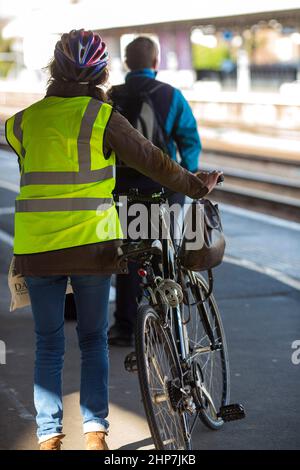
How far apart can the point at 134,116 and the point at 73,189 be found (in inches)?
85.5

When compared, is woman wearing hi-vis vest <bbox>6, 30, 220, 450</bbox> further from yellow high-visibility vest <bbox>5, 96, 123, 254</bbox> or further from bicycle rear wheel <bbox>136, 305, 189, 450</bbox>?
bicycle rear wheel <bbox>136, 305, 189, 450</bbox>

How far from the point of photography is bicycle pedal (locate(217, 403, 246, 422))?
178 inches

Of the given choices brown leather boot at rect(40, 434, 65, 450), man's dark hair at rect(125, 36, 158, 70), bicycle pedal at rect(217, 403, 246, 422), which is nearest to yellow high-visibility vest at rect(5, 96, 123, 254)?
brown leather boot at rect(40, 434, 65, 450)

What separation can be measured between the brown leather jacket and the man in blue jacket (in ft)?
6.40

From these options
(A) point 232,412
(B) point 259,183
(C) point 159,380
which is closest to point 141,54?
(A) point 232,412

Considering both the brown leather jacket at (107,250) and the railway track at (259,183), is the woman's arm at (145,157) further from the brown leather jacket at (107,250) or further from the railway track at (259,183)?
the railway track at (259,183)

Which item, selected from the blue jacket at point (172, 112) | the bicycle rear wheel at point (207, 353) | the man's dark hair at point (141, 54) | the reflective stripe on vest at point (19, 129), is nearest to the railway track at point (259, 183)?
the blue jacket at point (172, 112)

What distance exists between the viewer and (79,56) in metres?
3.87

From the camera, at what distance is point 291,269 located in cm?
894

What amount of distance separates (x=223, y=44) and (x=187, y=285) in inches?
2298

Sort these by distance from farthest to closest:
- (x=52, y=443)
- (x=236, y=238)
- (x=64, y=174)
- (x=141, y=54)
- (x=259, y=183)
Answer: (x=259, y=183)
(x=236, y=238)
(x=141, y=54)
(x=52, y=443)
(x=64, y=174)

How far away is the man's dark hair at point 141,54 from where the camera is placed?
607cm

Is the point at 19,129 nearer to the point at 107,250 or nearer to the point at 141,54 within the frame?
the point at 107,250

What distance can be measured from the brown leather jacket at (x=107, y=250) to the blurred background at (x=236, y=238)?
406 millimetres
